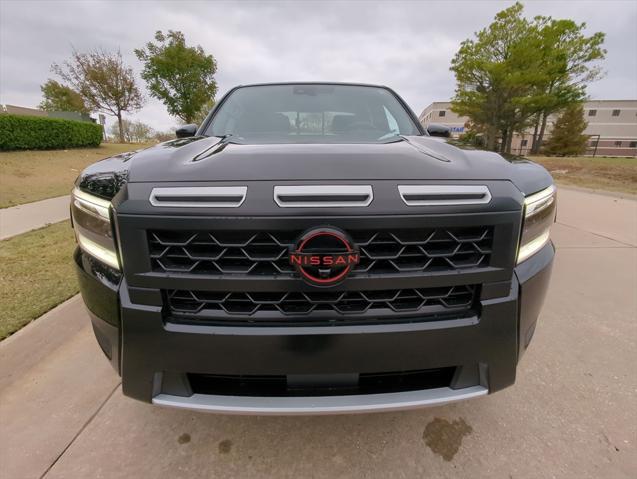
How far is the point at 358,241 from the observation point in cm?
115

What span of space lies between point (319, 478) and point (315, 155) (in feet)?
4.16

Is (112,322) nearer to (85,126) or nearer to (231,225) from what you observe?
(231,225)

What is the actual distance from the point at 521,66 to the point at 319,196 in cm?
3522

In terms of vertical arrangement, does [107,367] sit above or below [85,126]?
below

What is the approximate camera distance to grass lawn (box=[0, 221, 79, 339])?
2.50 metres

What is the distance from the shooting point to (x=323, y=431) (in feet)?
5.23

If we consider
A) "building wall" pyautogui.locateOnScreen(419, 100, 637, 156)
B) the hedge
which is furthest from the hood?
"building wall" pyautogui.locateOnScreen(419, 100, 637, 156)

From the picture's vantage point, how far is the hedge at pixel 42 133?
14180 mm

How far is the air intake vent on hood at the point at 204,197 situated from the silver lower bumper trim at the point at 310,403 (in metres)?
0.69

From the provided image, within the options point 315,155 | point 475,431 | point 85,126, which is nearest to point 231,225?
point 315,155

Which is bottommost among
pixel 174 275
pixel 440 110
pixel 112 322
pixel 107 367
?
pixel 107 367

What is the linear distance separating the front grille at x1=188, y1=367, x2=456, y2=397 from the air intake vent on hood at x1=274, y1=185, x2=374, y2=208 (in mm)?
613

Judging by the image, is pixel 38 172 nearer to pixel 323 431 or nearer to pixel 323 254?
pixel 323 431

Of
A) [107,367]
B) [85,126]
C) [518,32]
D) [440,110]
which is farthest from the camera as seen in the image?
[440,110]
